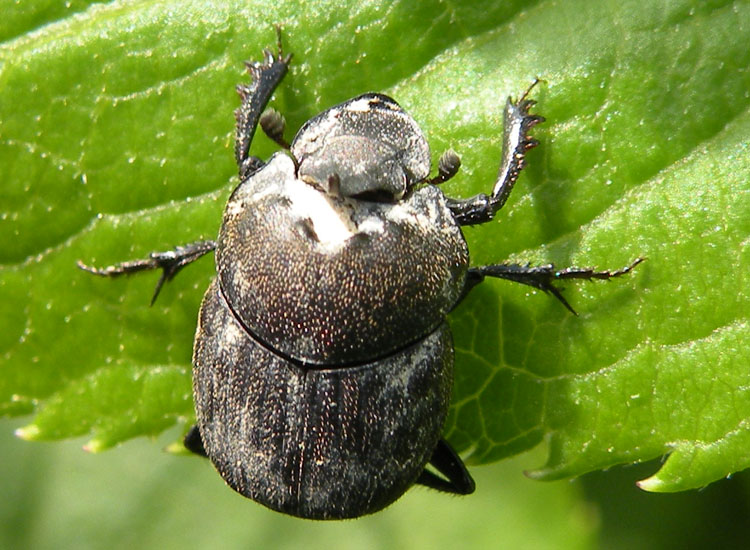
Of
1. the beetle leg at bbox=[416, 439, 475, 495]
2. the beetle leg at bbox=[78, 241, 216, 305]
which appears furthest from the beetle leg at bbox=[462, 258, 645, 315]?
the beetle leg at bbox=[78, 241, 216, 305]

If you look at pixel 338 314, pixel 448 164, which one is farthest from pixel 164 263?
pixel 448 164

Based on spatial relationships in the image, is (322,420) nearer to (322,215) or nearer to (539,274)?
(322,215)

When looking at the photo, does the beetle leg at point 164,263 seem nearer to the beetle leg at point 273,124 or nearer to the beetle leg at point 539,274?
the beetle leg at point 273,124

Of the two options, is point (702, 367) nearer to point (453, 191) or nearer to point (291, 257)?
point (453, 191)

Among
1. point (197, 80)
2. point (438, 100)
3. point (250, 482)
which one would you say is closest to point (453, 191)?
point (438, 100)

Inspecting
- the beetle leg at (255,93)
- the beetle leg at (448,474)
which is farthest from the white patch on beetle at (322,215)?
the beetle leg at (448,474)
